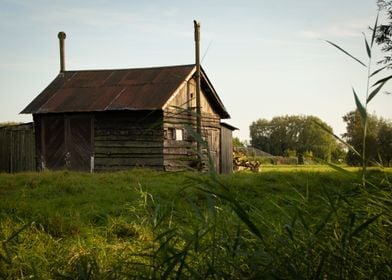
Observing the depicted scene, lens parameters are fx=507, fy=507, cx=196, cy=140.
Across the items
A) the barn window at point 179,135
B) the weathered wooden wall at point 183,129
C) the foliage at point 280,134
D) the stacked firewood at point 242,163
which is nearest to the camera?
the weathered wooden wall at point 183,129

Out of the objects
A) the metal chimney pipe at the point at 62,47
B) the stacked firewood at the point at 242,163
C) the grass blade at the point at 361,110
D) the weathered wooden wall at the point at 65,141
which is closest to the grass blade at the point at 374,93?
the grass blade at the point at 361,110

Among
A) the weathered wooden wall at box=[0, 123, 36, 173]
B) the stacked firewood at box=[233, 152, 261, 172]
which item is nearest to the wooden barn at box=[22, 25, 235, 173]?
the weathered wooden wall at box=[0, 123, 36, 173]

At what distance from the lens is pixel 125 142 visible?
20.2 meters

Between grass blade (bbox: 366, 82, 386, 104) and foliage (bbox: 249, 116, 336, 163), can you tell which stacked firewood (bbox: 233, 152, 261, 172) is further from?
foliage (bbox: 249, 116, 336, 163)

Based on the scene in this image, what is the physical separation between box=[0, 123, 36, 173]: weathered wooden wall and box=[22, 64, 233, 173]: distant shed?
578mm

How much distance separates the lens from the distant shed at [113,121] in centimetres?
1989

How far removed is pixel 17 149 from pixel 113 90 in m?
5.03

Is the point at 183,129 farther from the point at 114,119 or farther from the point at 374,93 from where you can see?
the point at 374,93

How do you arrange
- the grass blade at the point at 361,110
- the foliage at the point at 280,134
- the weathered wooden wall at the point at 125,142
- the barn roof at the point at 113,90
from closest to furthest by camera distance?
the grass blade at the point at 361,110 < the weathered wooden wall at the point at 125,142 < the barn roof at the point at 113,90 < the foliage at the point at 280,134

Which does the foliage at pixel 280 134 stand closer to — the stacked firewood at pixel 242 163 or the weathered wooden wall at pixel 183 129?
the stacked firewood at pixel 242 163

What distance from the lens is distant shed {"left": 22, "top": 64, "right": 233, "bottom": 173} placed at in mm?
19891

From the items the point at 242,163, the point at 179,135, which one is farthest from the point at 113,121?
the point at 242,163

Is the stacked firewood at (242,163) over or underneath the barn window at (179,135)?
underneath

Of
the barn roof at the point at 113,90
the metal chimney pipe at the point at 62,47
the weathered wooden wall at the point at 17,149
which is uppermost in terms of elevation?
the metal chimney pipe at the point at 62,47
